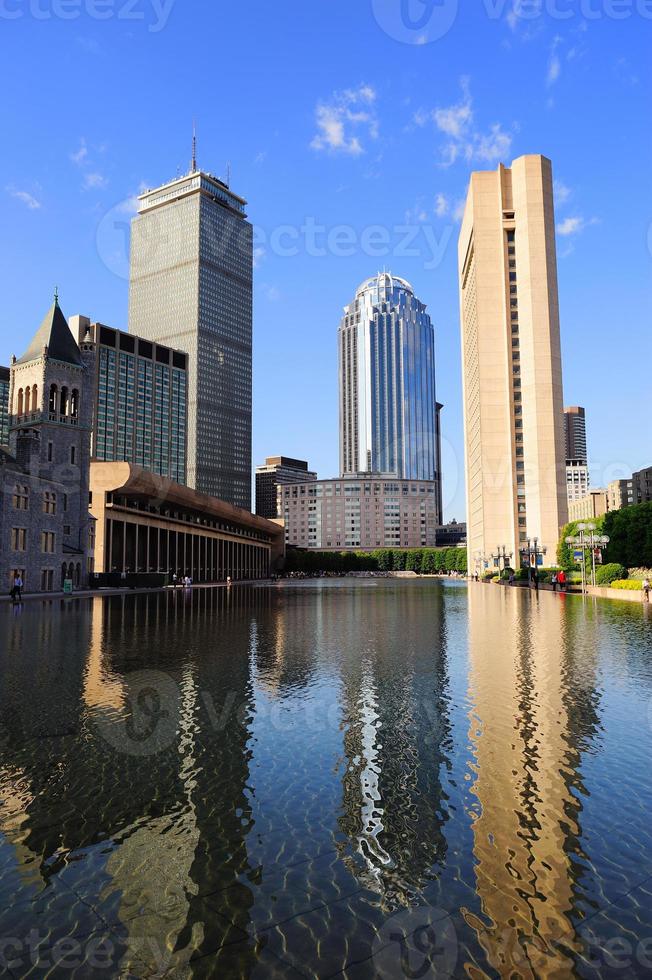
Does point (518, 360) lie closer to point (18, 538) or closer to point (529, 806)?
point (18, 538)

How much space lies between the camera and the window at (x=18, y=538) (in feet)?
160

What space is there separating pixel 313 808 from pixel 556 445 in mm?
116324

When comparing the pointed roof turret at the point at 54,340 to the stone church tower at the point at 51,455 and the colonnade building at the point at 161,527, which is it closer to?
the stone church tower at the point at 51,455

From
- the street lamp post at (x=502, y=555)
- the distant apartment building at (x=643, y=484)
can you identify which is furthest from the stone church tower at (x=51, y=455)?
the distant apartment building at (x=643, y=484)

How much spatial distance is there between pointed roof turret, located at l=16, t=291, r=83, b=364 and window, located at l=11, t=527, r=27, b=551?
19.7 meters

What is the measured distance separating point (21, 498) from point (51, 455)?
10.6 meters

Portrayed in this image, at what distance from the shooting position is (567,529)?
3725 inches

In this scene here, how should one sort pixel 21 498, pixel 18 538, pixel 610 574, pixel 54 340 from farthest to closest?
pixel 54 340 < pixel 610 574 < pixel 21 498 < pixel 18 538

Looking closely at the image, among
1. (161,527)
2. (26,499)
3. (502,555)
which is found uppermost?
(26,499)

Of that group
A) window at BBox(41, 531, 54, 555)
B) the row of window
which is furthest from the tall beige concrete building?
window at BBox(41, 531, 54, 555)

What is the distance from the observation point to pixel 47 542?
5372 centimetres

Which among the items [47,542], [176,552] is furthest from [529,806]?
[176,552]

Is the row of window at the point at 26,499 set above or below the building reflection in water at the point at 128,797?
above

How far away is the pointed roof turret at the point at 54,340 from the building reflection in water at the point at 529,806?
57.6m
